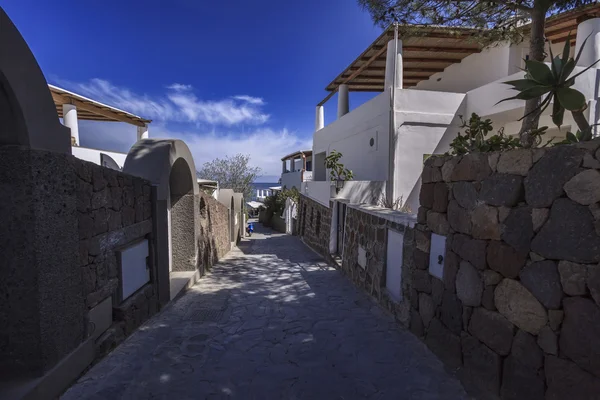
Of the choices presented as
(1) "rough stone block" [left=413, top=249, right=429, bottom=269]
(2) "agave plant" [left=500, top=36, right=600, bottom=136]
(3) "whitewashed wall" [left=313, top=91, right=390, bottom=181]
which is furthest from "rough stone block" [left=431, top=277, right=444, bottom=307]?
(3) "whitewashed wall" [left=313, top=91, right=390, bottom=181]

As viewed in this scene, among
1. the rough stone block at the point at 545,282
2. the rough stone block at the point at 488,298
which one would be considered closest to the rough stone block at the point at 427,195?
the rough stone block at the point at 488,298

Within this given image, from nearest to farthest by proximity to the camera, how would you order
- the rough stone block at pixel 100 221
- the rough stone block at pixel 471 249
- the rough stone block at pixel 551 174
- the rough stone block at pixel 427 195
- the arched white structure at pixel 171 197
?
the rough stone block at pixel 551 174 < the rough stone block at pixel 471 249 < the rough stone block at pixel 100 221 < the rough stone block at pixel 427 195 < the arched white structure at pixel 171 197

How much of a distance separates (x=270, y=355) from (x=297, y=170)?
30.0 m

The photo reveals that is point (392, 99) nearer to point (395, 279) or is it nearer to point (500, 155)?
point (395, 279)

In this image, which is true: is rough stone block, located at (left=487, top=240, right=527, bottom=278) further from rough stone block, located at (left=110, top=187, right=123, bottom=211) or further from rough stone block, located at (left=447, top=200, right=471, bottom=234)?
rough stone block, located at (left=110, top=187, right=123, bottom=211)

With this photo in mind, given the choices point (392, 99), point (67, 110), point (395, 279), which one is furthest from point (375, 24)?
point (67, 110)

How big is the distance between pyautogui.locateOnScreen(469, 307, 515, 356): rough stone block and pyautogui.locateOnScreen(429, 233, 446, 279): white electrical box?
1.97 ft

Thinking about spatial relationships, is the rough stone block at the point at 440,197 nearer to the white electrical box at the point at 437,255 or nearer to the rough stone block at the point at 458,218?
the rough stone block at the point at 458,218

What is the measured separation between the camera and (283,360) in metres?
3.38

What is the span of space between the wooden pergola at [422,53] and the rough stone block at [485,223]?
5.05m

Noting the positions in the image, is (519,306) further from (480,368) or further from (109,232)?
(109,232)

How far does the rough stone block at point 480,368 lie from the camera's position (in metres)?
2.62

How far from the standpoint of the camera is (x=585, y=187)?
195 centimetres

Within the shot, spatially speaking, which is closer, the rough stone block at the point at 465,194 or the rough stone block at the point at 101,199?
the rough stone block at the point at 465,194
